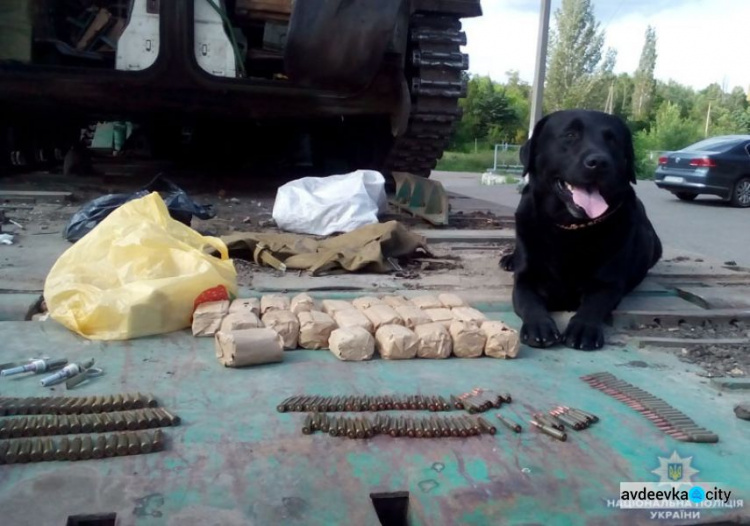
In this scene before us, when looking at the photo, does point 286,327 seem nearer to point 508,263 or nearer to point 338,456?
point 338,456

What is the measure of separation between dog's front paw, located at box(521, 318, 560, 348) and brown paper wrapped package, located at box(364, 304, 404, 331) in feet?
1.27

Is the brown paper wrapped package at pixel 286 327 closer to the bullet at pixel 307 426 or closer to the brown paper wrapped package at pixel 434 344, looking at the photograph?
the brown paper wrapped package at pixel 434 344

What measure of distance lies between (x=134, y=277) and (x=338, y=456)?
115 cm

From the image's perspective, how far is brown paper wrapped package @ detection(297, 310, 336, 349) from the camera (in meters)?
2.21

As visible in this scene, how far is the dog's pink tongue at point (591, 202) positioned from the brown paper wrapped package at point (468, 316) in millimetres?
550

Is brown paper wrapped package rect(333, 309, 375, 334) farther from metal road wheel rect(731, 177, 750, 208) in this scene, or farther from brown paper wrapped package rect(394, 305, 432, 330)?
metal road wheel rect(731, 177, 750, 208)

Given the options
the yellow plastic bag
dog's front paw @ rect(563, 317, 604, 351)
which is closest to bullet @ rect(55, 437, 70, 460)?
the yellow plastic bag

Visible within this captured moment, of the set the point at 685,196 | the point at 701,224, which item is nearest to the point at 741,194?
the point at 685,196

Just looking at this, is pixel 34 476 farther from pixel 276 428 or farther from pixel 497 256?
pixel 497 256

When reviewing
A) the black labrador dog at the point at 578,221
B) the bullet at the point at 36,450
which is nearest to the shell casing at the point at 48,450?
the bullet at the point at 36,450

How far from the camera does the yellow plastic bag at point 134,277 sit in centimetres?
223

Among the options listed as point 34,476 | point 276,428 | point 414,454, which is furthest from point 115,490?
point 414,454

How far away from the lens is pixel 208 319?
2.29 metres

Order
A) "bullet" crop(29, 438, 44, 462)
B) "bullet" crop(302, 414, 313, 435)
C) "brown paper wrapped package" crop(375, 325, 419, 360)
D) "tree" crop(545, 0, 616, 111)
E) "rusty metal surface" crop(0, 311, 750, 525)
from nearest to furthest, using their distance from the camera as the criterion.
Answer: "rusty metal surface" crop(0, 311, 750, 525) → "bullet" crop(29, 438, 44, 462) → "bullet" crop(302, 414, 313, 435) → "brown paper wrapped package" crop(375, 325, 419, 360) → "tree" crop(545, 0, 616, 111)
